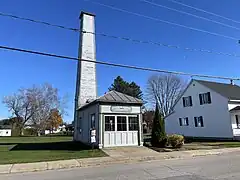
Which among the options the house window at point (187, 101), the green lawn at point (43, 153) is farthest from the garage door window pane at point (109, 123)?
the house window at point (187, 101)

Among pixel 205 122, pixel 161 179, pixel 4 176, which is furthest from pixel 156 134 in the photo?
pixel 205 122

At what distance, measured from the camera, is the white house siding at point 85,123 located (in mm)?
17094

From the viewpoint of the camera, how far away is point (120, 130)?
16.6 m

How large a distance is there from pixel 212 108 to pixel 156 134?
1256 centimetres

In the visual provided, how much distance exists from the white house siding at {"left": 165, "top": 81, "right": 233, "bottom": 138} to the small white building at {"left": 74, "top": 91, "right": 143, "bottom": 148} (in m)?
12.6

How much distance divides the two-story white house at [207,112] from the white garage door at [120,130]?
12.9 metres

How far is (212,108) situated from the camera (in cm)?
2639

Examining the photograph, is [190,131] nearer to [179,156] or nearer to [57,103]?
[179,156]

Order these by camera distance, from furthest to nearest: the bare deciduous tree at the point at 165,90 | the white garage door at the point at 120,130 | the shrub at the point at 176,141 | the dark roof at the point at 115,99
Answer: the bare deciduous tree at the point at 165,90
the dark roof at the point at 115,99
the white garage door at the point at 120,130
the shrub at the point at 176,141

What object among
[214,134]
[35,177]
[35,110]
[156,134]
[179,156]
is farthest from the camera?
[35,110]

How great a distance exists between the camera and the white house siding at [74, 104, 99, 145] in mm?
17094

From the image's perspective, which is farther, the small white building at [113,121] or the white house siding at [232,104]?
the white house siding at [232,104]

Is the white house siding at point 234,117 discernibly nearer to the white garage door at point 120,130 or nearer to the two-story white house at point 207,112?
the two-story white house at point 207,112

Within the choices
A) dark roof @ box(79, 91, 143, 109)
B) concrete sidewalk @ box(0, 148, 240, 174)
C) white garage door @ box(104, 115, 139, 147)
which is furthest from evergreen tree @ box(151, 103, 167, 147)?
concrete sidewalk @ box(0, 148, 240, 174)
